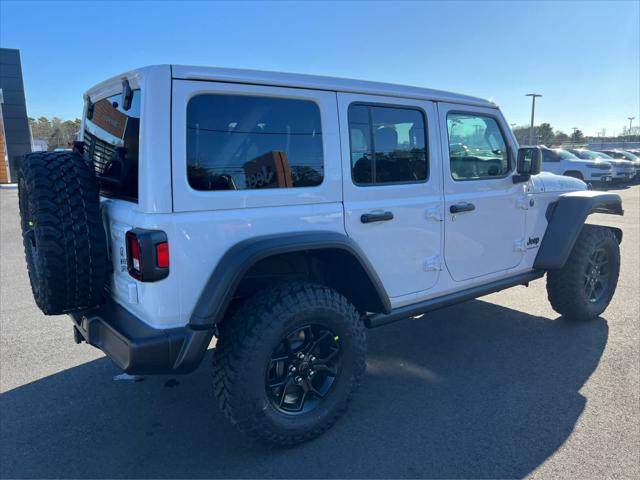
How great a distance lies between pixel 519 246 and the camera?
389 cm

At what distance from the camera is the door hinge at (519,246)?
3855 mm

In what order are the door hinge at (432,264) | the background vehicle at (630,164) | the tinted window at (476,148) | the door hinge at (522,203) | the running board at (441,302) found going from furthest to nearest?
1. the background vehicle at (630,164)
2. the door hinge at (522,203)
3. the tinted window at (476,148)
4. the door hinge at (432,264)
5. the running board at (441,302)

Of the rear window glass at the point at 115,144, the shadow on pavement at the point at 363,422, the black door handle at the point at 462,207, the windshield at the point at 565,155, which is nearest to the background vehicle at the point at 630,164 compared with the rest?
the windshield at the point at 565,155

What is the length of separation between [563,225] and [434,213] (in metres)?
1.58

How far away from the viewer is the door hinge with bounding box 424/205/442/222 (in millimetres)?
3154

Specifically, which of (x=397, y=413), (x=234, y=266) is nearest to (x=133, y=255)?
(x=234, y=266)

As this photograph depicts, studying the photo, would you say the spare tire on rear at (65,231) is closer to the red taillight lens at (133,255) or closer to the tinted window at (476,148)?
the red taillight lens at (133,255)

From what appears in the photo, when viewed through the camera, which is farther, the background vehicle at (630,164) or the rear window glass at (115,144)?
the background vehicle at (630,164)

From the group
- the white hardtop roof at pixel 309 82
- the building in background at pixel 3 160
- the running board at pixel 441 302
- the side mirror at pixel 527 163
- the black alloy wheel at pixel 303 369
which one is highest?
the building in background at pixel 3 160

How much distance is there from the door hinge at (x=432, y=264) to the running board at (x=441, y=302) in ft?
0.78

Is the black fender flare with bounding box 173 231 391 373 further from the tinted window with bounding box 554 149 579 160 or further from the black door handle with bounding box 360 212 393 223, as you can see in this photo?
the tinted window with bounding box 554 149 579 160

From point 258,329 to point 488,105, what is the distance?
2.66 meters

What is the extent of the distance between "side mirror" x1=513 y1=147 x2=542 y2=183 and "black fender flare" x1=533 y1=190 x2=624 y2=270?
0.55 meters

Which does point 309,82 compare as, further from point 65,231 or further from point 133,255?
point 65,231
